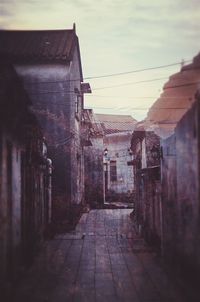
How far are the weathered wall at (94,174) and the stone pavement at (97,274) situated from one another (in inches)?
560

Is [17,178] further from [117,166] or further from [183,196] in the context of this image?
[117,166]

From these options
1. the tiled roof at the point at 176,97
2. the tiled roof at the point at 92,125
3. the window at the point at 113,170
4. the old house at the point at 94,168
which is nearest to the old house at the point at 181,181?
the tiled roof at the point at 176,97

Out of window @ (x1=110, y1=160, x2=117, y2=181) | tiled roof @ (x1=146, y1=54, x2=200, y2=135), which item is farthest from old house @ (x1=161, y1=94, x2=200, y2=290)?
window @ (x1=110, y1=160, x2=117, y2=181)

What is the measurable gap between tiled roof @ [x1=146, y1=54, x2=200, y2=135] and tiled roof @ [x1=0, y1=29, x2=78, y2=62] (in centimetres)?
456

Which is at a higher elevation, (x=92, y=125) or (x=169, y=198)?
(x=92, y=125)

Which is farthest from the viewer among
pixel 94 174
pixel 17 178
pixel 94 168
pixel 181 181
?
pixel 94 168

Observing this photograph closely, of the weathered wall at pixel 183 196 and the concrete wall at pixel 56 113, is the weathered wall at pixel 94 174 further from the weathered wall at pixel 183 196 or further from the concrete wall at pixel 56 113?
the weathered wall at pixel 183 196

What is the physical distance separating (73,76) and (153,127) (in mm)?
4556

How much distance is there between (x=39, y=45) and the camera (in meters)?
15.4

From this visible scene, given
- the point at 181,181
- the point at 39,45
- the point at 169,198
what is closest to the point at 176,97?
the point at 169,198

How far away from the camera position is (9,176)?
7.45 m

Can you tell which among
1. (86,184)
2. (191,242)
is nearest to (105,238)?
(191,242)

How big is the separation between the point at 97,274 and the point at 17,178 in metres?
2.81

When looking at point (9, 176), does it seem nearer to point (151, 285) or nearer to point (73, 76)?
point (151, 285)
